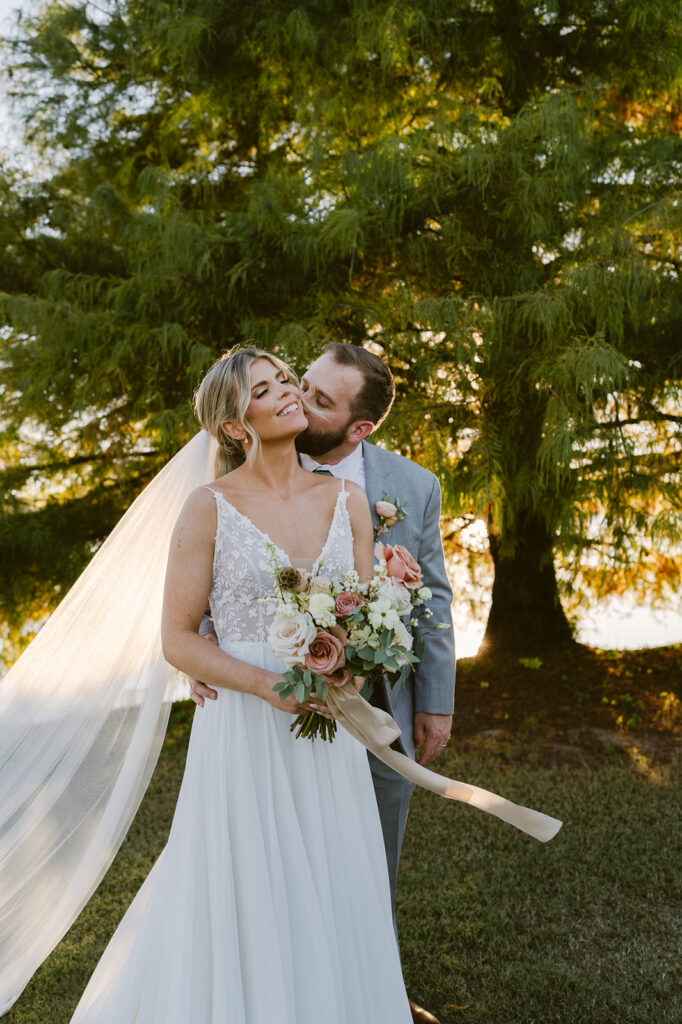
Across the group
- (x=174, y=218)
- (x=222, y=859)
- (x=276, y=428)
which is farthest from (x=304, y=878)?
(x=174, y=218)

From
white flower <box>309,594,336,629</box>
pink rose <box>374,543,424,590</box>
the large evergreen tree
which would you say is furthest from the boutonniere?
the large evergreen tree

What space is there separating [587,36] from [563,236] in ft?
6.00

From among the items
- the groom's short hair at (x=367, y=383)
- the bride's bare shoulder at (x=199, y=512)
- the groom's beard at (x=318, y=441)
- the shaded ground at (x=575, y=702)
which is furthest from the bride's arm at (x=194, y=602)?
the shaded ground at (x=575, y=702)

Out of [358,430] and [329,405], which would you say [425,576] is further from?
[329,405]

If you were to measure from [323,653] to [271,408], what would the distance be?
696 mm

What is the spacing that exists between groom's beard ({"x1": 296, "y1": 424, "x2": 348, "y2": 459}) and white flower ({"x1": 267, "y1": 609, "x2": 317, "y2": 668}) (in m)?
1.02

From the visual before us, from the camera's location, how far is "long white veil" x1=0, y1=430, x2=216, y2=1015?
2.65m

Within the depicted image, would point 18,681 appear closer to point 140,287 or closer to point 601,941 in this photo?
point 601,941

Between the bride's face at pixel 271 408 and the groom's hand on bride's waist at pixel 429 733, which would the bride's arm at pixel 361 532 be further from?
the groom's hand on bride's waist at pixel 429 733

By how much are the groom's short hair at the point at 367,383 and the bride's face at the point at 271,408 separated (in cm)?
56

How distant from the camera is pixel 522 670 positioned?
7.67 metres

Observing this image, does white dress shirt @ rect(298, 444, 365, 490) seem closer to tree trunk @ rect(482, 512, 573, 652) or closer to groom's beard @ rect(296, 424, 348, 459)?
groom's beard @ rect(296, 424, 348, 459)

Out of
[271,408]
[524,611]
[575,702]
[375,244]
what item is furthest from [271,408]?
[524,611]

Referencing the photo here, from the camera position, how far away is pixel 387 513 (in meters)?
2.86
